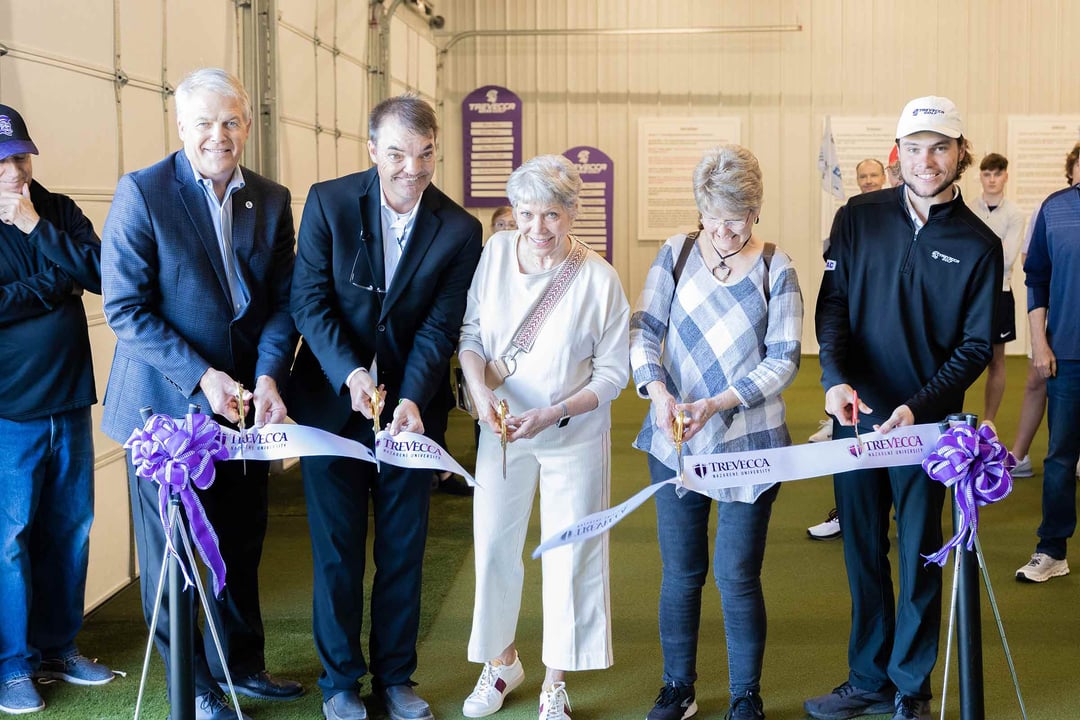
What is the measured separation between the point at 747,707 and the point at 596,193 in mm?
8147

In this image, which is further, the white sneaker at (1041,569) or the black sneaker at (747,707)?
the white sneaker at (1041,569)

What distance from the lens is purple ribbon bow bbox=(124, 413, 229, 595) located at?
2230 millimetres

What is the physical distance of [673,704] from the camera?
109 inches

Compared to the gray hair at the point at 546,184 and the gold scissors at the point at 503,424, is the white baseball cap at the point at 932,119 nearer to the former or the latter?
the gray hair at the point at 546,184

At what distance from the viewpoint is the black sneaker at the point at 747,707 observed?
2.72m

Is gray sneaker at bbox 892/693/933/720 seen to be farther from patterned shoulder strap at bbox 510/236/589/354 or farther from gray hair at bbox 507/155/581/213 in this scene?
gray hair at bbox 507/155/581/213

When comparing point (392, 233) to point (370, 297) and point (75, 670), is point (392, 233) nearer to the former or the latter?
point (370, 297)

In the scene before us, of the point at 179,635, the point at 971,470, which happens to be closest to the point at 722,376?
the point at 971,470

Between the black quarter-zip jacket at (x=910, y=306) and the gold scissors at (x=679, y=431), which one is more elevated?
the black quarter-zip jacket at (x=910, y=306)

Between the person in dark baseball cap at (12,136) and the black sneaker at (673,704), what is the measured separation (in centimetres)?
213

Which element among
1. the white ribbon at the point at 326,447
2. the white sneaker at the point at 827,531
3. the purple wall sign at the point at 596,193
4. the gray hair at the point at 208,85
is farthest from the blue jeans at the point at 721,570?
the purple wall sign at the point at 596,193

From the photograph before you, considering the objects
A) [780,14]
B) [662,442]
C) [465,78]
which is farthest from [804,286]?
[662,442]

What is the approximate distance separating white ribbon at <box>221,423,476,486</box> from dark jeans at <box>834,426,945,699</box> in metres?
0.98

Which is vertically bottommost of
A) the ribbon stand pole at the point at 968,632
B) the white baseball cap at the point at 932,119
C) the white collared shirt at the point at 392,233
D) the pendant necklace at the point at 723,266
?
the ribbon stand pole at the point at 968,632
